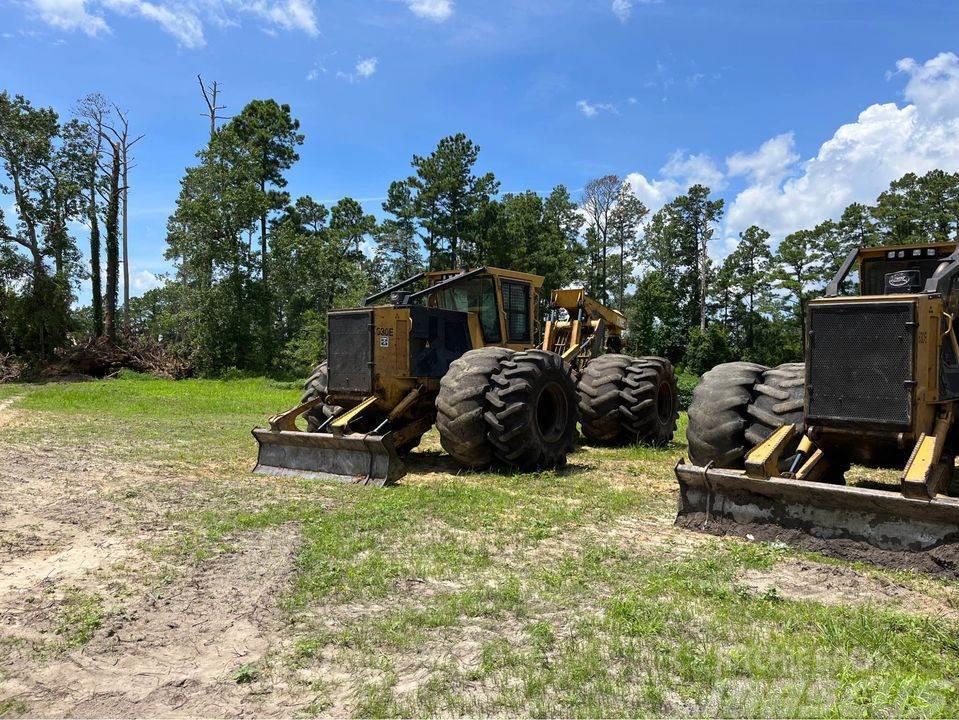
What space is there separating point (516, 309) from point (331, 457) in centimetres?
424

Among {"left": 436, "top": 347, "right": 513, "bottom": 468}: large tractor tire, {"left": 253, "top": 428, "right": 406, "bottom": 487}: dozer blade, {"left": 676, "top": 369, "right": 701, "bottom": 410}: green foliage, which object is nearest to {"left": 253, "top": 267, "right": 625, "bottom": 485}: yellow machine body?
{"left": 253, "top": 428, "right": 406, "bottom": 487}: dozer blade

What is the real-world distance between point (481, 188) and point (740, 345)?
22.9m

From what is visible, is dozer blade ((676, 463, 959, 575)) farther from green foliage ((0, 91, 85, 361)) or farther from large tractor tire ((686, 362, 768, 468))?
green foliage ((0, 91, 85, 361))

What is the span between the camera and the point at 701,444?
673 cm

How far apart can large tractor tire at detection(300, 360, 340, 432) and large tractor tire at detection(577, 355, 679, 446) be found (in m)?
3.99

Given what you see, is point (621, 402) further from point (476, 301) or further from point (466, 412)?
point (466, 412)

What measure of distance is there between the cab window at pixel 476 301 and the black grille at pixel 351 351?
1850 millimetres

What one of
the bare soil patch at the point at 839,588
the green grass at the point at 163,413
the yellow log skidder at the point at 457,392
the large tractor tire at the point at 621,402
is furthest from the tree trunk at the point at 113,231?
the bare soil patch at the point at 839,588

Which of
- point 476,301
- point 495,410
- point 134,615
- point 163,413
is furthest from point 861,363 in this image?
point 163,413

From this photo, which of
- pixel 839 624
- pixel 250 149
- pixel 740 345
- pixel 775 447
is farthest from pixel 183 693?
pixel 740 345

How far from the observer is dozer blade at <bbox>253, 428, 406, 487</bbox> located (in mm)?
7922

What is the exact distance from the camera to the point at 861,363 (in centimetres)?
557

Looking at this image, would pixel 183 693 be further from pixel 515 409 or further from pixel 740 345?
pixel 740 345

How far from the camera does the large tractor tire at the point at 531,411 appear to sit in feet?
27.1
